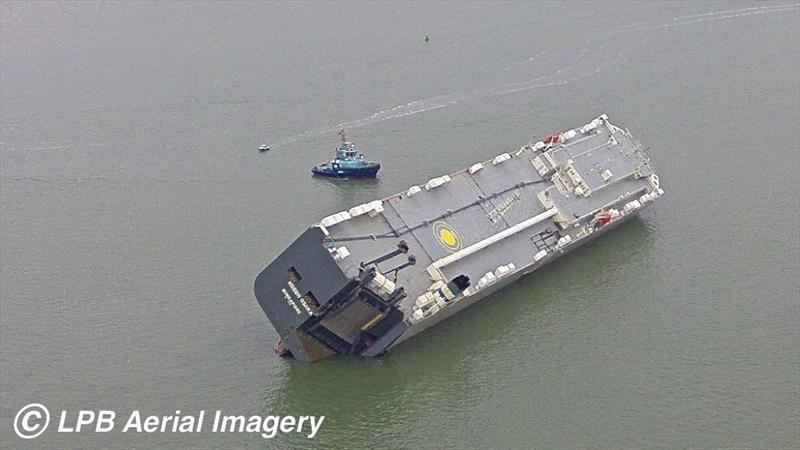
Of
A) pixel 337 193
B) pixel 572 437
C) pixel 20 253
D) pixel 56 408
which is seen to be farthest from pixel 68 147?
pixel 572 437

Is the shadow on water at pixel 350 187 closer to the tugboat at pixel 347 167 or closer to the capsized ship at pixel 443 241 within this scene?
the tugboat at pixel 347 167

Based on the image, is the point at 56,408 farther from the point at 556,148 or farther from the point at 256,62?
the point at 256,62

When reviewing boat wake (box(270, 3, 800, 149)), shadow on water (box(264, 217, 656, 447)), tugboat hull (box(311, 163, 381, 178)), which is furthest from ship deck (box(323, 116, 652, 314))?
boat wake (box(270, 3, 800, 149))

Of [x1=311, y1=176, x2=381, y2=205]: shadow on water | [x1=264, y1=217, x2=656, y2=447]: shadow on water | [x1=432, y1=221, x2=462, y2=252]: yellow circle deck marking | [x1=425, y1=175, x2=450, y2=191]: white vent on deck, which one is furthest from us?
[x1=311, y1=176, x2=381, y2=205]: shadow on water

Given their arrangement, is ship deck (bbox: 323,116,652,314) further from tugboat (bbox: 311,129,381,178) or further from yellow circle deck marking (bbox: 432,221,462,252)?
tugboat (bbox: 311,129,381,178)

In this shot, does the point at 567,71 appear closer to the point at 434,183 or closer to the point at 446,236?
the point at 434,183

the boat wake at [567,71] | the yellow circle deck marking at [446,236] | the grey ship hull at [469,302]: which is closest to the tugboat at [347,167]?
the boat wake at [567,71]

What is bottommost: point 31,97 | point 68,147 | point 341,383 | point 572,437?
point 572,437
